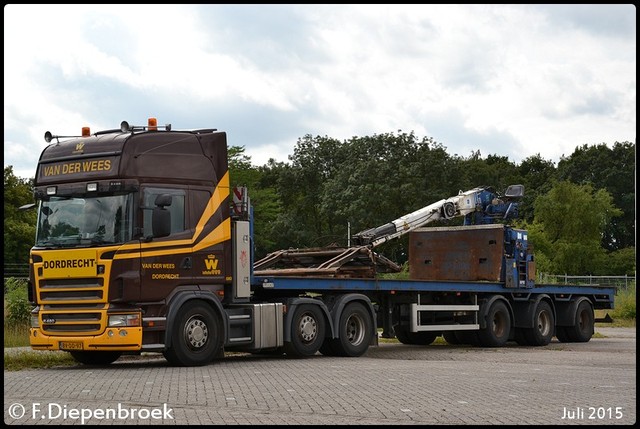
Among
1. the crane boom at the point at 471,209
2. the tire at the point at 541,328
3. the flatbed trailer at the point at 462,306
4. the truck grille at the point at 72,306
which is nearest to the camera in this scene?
the truck grille at the point at 72,306

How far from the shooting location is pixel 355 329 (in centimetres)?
2022

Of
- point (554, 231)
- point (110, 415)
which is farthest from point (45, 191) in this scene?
point (554, 231)

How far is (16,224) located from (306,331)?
45639 millimetres

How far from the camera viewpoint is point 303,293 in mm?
19547

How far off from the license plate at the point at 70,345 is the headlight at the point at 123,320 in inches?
25.8

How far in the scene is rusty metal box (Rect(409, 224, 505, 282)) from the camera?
2453 centimetres

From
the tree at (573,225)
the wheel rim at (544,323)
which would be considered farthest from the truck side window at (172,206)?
the tree at (573,225)

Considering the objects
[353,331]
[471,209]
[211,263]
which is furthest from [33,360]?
[471,209]

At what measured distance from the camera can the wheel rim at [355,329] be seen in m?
20.0

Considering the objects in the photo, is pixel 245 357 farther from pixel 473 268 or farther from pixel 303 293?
pixel 473 268

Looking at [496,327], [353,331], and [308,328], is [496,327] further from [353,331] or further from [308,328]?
[308,328]

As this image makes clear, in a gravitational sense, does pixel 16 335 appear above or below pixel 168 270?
Result: below

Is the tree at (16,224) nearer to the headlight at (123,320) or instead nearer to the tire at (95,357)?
A: the tire at (95,357)
